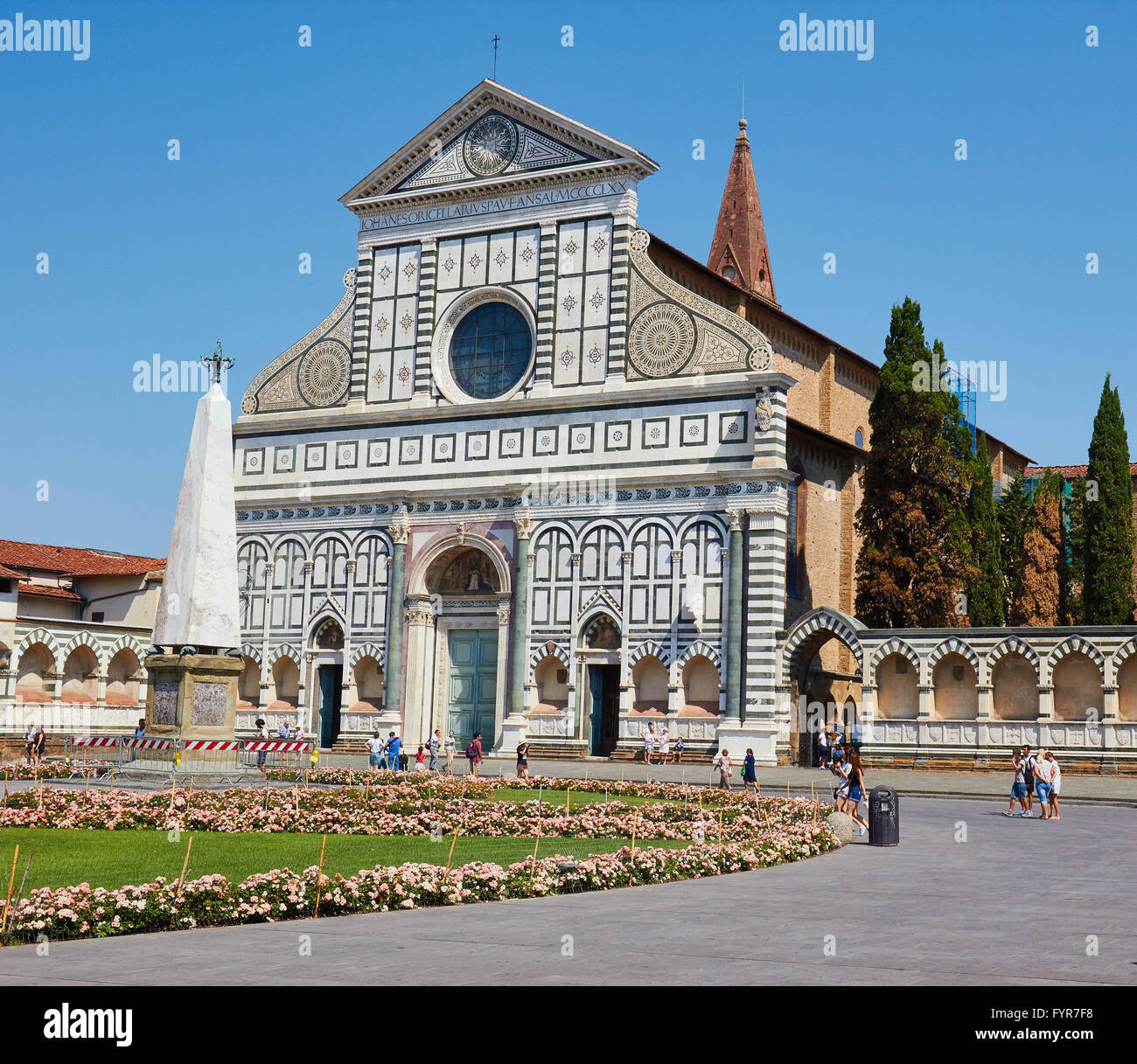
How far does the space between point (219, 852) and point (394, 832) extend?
3.80 metres

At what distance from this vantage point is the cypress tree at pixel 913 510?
1599 inches

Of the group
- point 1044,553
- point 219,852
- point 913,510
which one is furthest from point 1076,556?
point 219,852

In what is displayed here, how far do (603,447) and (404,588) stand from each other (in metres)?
7.73

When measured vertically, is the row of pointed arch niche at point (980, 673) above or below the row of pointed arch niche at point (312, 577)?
below

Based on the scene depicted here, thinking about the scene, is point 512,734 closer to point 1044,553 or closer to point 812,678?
point 812,678

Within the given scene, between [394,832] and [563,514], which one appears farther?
[563,514]

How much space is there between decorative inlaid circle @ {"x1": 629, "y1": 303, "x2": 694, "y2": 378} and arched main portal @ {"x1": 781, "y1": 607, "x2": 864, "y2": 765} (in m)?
8.19

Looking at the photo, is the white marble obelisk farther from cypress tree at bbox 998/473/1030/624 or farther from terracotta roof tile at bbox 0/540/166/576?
cypress tree at bbox 998/473/1030/624

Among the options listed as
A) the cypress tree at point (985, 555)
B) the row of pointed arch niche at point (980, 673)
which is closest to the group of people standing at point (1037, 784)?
the row of pointed arch niche at point (980, 673)

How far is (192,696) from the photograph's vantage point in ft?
91.3

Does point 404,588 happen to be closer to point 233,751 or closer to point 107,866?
point 233,751

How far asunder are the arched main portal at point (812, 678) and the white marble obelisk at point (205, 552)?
15919 mm

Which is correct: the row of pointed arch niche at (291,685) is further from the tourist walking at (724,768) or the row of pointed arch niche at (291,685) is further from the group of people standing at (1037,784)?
the group of people standing at (1037,784)

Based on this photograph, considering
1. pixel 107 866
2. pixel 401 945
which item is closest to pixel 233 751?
pixel 107 866
